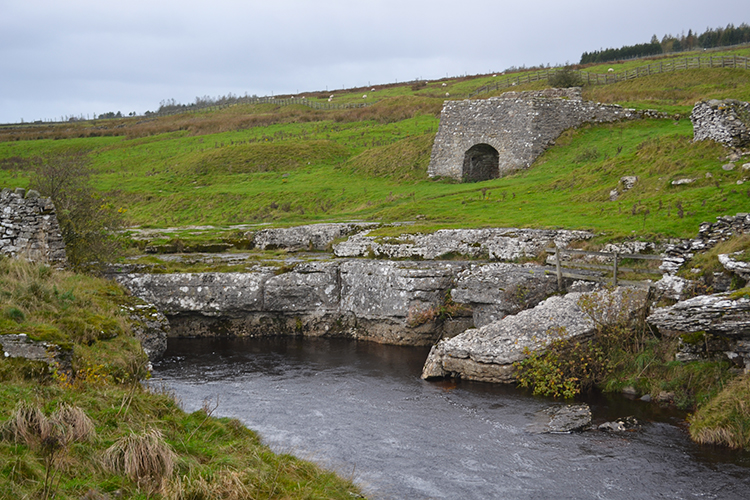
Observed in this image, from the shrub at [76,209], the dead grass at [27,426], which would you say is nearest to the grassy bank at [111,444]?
the dead grass at [27,426]

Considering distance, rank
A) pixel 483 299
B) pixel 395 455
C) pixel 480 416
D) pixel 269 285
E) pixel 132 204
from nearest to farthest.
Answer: pixel 395 455 → pixel 480 416 → pixel 483 299 → pixel 269 285 → pixel 132 204

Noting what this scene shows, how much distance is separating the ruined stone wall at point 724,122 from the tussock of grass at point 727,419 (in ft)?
51.0

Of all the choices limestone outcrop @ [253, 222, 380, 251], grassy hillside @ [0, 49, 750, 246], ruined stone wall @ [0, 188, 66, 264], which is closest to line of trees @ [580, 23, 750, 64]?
grassy hillside @ [0, 49, 750, 246]

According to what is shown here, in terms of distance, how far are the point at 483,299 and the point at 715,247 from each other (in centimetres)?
724

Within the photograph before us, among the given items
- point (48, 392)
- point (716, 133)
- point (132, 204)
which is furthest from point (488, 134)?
point (48, 392)

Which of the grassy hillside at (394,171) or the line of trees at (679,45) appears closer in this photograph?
the grassy hillside at (394,171)

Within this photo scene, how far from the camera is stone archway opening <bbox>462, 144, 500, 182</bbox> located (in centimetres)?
3934

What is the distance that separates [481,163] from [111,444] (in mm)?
35463

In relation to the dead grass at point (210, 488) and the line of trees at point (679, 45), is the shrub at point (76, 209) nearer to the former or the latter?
the dead grass at point (210, 488)

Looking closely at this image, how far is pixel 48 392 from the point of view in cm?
950

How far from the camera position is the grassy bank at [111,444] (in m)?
7.38

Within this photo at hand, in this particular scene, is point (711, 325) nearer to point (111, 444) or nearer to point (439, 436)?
point (439, 436)

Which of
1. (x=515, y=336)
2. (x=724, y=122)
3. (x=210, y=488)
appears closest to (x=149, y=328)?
(x=515, y=336)

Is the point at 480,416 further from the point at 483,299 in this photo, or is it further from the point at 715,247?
the point at 715,247
